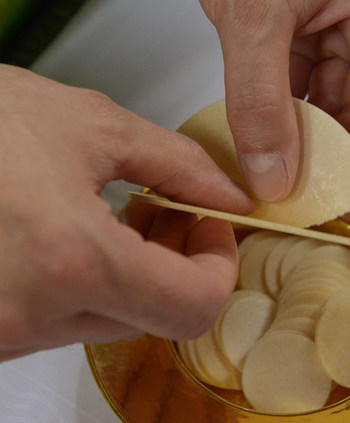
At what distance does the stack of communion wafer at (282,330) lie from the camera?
605 millimetres

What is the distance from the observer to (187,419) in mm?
608

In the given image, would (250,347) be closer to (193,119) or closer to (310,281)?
(310,281)

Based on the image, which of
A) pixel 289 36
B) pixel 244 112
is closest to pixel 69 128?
pixel 244 112

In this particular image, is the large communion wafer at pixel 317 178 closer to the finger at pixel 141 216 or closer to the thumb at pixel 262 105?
the thumb at pixel 262 105

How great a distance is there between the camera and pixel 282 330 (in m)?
0.63

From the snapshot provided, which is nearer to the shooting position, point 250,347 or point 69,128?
point 69,128

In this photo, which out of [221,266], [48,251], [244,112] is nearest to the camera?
[48,251]

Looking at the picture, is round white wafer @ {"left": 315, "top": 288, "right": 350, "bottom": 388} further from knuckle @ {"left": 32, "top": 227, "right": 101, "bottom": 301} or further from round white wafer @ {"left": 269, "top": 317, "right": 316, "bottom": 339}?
knuckle @ {"left": 32, "top": 227, "right": 101, "bottom": 301}

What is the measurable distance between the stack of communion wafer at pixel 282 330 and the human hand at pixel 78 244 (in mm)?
200

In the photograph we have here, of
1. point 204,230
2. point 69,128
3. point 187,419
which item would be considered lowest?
point 187,419

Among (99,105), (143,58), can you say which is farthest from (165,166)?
(143,58)

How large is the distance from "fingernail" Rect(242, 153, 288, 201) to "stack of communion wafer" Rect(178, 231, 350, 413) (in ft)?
0.47

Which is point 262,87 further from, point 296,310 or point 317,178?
point 296,310

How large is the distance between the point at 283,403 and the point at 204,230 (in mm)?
243
